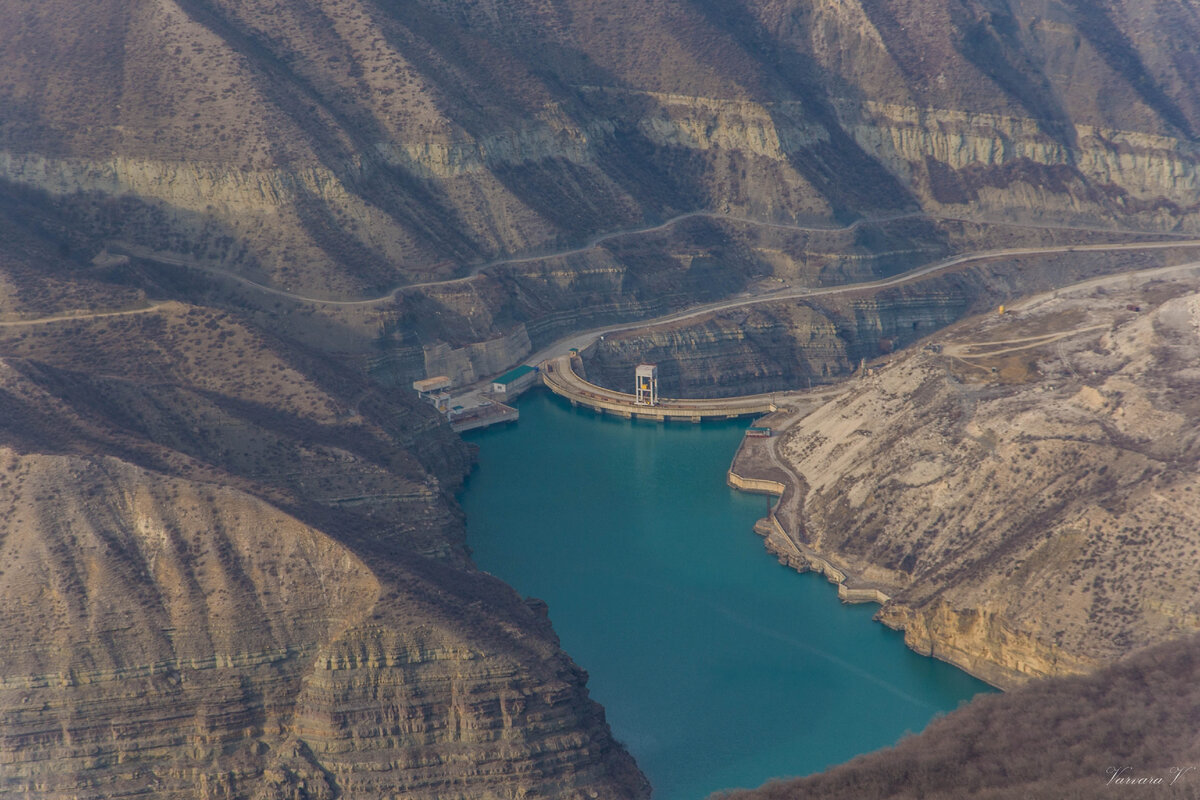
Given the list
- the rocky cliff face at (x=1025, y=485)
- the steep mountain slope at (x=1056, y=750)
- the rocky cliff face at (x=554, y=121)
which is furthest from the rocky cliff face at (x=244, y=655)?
the rocky cliff face at (x=554, y=121)

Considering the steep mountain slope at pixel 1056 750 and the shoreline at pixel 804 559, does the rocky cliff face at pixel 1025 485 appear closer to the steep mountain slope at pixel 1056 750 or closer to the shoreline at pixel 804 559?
the shoreline at pixel 804 559

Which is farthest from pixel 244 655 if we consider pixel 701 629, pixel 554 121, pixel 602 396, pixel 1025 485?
pixel 554 121

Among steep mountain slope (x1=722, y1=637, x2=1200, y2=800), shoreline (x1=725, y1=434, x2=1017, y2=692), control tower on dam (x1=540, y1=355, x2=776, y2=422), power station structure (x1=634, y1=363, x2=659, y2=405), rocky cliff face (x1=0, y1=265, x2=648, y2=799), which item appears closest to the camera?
steep mountain slope (x1=722, y1=637, x2=1200, y2=800)

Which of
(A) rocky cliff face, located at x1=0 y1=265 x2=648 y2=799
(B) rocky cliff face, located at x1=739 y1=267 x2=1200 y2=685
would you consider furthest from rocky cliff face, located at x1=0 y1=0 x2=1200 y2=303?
(A) rocky cliff face, located at x1=0 y1=265 x2=648 y2=799

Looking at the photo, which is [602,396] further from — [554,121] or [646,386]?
[554,121]

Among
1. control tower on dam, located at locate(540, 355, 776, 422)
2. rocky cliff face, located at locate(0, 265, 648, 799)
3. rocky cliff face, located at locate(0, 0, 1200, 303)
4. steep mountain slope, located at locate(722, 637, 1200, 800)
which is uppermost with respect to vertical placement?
rocky cliff face, located at locate(0, 0, 1200, 303)

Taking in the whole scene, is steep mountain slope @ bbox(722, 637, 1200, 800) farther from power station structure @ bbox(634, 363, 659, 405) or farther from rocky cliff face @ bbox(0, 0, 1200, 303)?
rocky cliff face @ bbox(0, 0, 1200, 303)

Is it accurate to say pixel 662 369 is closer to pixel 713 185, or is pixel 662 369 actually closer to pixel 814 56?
pixel 713 185
